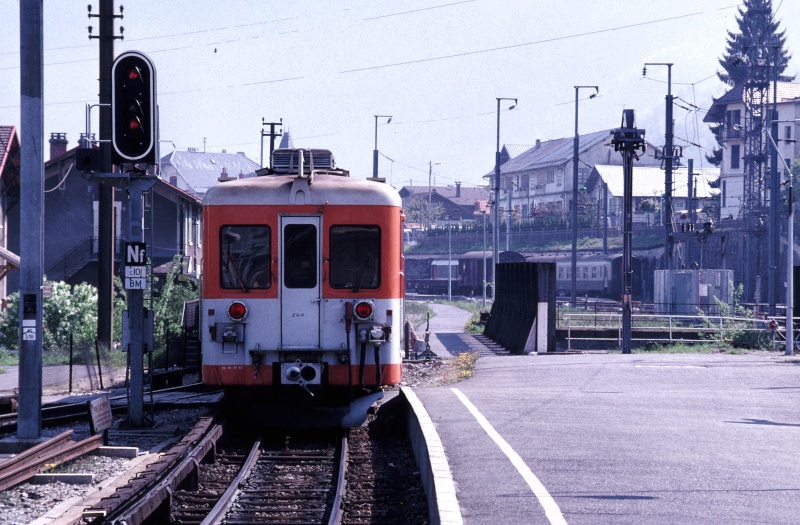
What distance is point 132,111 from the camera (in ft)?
42.2

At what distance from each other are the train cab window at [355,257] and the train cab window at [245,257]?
2.52 feet

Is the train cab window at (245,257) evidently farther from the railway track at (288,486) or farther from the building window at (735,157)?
the building window at (735,157)

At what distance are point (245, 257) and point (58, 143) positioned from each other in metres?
35.5

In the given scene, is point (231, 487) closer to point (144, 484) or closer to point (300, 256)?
point (144, 484)

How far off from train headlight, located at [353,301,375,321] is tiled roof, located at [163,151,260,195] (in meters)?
97.3

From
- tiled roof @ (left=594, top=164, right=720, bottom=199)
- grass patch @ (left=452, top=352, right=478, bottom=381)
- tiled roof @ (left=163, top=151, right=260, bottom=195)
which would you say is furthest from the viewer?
tiled roof @ (left=163, top=151, right=260, bottom=195)

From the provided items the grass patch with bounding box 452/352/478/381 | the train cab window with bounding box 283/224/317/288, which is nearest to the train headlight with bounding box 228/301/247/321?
the train cab window with bounding box 283/224/317/288

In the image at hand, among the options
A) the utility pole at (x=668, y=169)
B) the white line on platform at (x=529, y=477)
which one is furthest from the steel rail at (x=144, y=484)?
the utility pole at (x=668, y=169)

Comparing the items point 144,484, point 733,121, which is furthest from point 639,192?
point 144,484

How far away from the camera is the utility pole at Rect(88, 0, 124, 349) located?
23.5 metres

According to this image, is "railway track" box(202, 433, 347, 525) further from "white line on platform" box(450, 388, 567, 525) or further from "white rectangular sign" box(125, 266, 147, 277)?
"white rectangular sign" box(125, 266, 147, 277)

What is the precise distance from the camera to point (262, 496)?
966 cm

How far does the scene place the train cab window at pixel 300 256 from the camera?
41.8ft

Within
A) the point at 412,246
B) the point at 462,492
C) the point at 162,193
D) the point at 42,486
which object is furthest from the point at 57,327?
the point at 412,246
